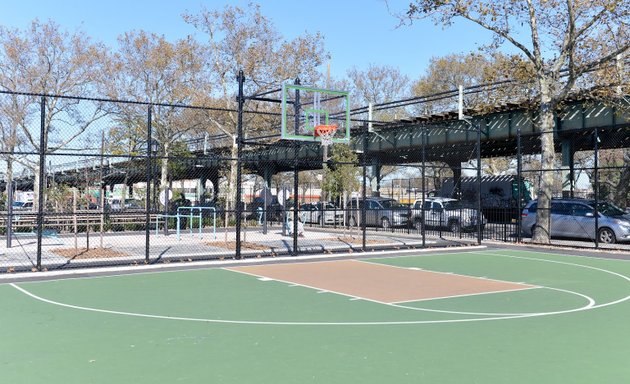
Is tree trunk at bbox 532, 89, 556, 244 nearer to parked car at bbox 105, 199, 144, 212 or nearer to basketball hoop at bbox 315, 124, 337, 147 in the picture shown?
basketball hoop at bbox 315, 124, 337, 147

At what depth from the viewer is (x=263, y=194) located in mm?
24562

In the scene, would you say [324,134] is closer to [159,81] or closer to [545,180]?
[545,180]

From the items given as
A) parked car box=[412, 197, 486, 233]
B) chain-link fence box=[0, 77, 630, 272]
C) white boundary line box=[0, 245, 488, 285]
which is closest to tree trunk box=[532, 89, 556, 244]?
chain-link fence box=[0, 77, 630, 272]

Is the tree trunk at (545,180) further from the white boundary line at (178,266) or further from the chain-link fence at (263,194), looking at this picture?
the white boundary line at (178,266)

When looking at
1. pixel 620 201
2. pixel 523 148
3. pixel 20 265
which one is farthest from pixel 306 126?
pixel 523 148

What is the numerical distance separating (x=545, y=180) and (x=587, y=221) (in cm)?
224

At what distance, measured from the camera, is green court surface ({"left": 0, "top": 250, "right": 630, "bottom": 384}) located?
584cm

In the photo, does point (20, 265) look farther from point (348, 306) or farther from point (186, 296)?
point (348, 306)

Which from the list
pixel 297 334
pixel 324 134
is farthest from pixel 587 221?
pixel 297 334

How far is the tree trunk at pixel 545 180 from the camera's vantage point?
73.8 ft

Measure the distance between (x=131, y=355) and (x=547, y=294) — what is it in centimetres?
736

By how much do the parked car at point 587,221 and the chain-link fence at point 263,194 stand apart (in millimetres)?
48

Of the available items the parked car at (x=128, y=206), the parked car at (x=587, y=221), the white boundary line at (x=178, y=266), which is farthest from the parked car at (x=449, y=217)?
the parked car at (x=128, y=206)

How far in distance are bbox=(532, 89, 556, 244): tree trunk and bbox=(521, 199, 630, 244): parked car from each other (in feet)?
2.61
